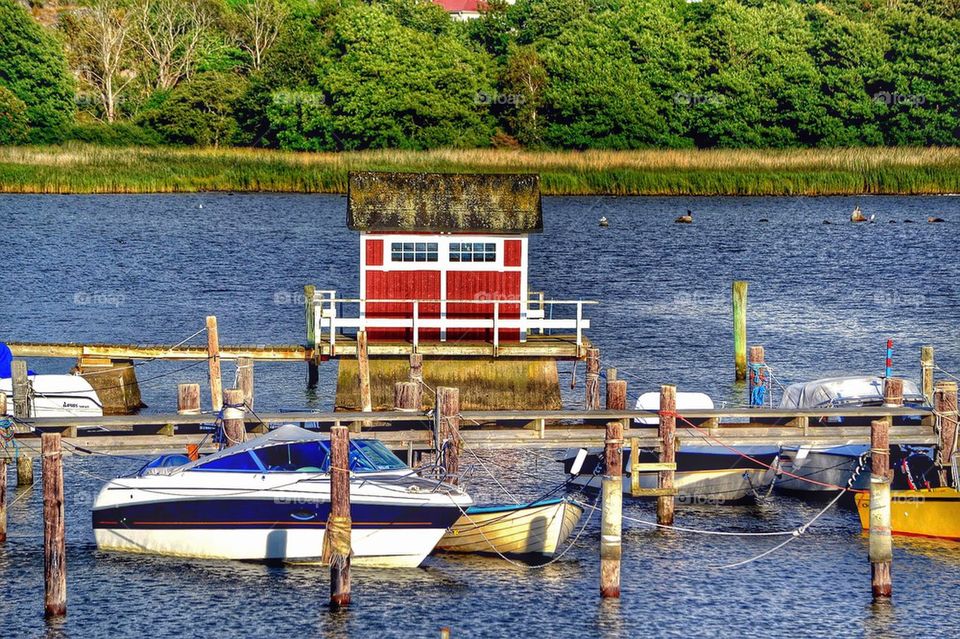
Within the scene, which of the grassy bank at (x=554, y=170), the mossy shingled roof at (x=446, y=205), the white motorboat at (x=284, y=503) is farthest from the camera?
the grassy bank at (x=554, y=170)

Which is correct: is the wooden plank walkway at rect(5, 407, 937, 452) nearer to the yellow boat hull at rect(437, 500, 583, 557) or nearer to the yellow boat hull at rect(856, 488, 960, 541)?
the yellow boat hull at rect(856, 488, 960, 541)

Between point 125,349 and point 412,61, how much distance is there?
286 ft

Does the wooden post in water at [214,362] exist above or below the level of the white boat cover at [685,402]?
above

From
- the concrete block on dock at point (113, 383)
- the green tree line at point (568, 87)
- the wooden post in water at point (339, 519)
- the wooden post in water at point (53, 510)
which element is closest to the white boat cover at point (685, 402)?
the wooden post in water at point (339, 519)

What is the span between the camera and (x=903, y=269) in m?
70.6

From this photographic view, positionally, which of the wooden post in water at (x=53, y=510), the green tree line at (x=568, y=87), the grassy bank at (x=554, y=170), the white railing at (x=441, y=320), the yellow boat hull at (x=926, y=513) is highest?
the green tree line at (x=568, y=87)

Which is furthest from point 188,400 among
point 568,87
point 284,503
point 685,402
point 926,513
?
point 568,87

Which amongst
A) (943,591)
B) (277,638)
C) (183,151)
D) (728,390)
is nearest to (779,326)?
(728,390)

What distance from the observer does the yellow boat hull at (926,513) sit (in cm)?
2755

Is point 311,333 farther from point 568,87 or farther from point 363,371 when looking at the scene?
point 568,87

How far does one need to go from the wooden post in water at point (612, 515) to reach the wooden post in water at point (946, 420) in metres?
6.49

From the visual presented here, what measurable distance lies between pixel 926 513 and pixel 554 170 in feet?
245

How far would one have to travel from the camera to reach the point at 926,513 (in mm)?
27797

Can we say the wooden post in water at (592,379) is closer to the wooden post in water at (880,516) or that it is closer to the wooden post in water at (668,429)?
the wooden post in water at (668,429)
